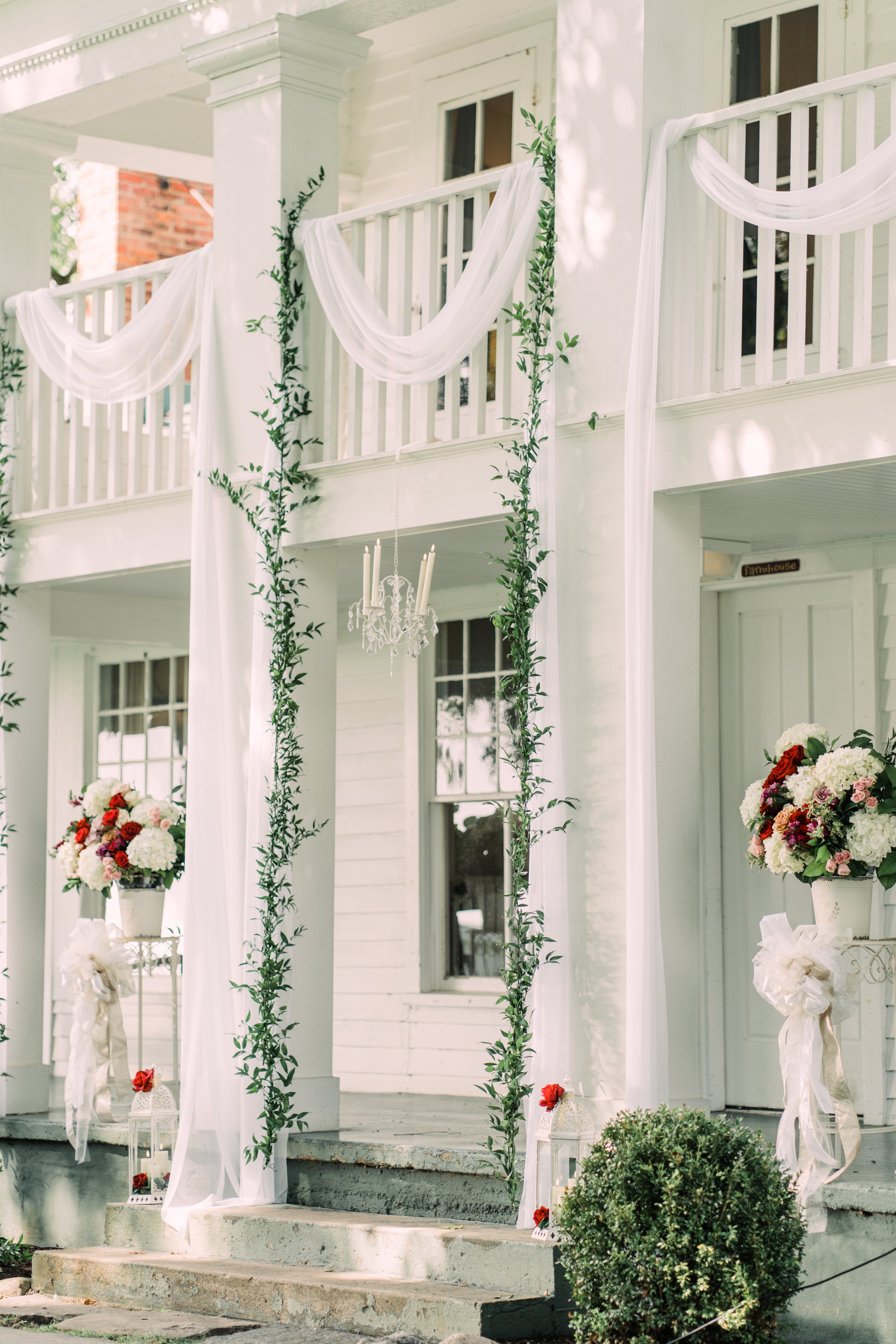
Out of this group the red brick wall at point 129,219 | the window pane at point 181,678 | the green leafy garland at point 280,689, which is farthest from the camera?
the red brick wall at point 129,219

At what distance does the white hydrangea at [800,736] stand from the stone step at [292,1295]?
2320 mm

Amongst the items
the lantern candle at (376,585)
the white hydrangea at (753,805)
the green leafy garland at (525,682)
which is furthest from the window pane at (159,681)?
the white hydrangea at (753,805)

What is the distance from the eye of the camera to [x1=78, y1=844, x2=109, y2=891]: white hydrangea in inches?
379

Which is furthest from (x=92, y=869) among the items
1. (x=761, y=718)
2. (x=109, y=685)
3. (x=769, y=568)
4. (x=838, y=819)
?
(x=838, y=819)

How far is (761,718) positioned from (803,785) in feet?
7.40

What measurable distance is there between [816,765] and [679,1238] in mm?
2032

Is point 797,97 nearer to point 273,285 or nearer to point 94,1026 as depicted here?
point 273,285

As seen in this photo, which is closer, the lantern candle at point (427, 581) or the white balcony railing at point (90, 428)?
the lantern candle at point (427, 581)

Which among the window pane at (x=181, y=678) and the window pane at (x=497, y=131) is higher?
the window pane at (x=497, y=131)

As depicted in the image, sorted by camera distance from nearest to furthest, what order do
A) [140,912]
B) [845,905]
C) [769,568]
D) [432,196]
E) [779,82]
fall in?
[845,905]
[432,196]
[769,568]
[779,82]
[140,912]

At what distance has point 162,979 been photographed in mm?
12172

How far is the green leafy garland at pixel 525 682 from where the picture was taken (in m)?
7.30

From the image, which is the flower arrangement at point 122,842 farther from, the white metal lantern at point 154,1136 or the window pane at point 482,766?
the window pane at point 482,766

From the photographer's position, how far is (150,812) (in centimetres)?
972
